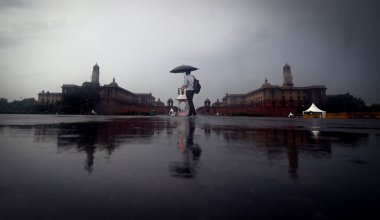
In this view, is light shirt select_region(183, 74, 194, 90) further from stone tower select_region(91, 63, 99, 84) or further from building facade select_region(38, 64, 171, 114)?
stone tower select_region(91, 63, 99, 84)

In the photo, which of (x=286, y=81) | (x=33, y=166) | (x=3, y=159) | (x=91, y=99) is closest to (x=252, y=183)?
(x=33, y=166)

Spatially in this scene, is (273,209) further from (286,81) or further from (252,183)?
(286,81)

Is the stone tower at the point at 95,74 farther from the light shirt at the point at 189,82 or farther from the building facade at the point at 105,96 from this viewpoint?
the light shirt at the point at 189,82

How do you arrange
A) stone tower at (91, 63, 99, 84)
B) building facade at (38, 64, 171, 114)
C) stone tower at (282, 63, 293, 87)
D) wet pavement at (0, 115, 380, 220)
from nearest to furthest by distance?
wet pavement at (0, 115, 380, 220)
building facade at (38, 64, 171, 114)
stone tower at (91, 63, 99, 84)
stone tower at (282, 63, 293, 87)

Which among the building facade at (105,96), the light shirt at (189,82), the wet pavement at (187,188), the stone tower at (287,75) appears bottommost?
the wet pavement at (187,188)

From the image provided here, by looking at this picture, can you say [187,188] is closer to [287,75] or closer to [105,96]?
[105,96]

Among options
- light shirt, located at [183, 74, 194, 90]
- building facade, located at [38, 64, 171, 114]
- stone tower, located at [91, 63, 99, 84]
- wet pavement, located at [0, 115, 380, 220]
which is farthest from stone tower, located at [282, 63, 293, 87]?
wet pavement, located at [0, 115, 380, 220]

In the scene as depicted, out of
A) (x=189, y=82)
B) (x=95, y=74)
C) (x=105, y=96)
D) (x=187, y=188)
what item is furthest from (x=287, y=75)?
(x=187, y=188)

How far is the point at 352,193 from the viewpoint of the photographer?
5.49 feet

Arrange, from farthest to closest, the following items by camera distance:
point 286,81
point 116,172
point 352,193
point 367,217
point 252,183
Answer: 1. point 286,81
2. point 116,172
3. point 252,183
4. point 352,193
5. point 367,217

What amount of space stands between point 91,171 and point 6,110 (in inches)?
4078

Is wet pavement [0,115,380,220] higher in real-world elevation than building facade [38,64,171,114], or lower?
lower

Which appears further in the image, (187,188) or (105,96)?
(105,96)

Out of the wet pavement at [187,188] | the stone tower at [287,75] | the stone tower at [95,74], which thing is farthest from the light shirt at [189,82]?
the stone tower at [287,75]
